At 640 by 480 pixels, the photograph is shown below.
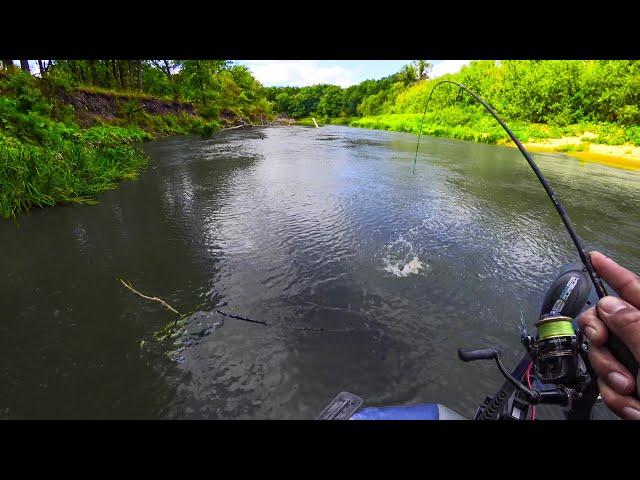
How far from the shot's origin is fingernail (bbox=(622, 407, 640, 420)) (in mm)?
987

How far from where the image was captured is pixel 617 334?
104 centimetres

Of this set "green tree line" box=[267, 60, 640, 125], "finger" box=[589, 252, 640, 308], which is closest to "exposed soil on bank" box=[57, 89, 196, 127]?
"green tree line" box=[267, 60, 640, 125]

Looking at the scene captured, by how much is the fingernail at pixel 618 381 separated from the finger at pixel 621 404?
23mm

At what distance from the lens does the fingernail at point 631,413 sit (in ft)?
3.24

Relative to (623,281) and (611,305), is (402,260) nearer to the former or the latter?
(623,281)

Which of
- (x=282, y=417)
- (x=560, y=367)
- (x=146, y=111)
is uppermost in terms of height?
(x=146, y=111)

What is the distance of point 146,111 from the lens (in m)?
30.6

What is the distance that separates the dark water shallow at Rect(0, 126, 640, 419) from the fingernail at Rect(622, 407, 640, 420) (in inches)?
91.5

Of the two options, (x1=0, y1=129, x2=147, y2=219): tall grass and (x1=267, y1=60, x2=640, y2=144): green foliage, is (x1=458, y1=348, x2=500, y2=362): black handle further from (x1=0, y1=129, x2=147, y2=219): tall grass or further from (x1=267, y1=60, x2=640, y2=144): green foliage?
(x1=0, y1=129, x2=147, y2=219): tall grass

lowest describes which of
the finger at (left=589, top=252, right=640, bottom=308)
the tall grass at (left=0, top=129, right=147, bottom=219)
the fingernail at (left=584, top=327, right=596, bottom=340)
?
the tall grass at (left=0, top=129, right=147, bottom=219)
